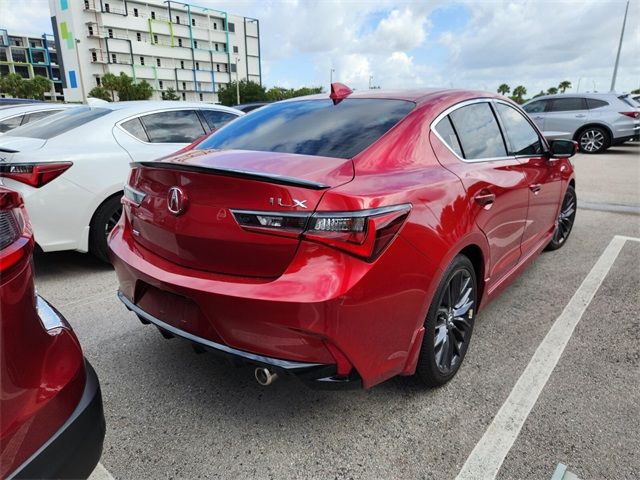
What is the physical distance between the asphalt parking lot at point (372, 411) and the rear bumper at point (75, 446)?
573 millimetres

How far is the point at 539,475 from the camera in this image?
186 cm

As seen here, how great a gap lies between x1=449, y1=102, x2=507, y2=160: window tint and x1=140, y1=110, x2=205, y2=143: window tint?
124 inches

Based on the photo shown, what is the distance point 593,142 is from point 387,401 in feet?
47.9

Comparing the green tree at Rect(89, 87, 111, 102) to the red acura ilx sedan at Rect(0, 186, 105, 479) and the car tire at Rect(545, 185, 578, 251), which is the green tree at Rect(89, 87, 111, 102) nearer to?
the car tire at Rect(545, 185, 578, 251)

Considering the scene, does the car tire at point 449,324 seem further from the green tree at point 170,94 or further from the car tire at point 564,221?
the green tree at point 170,94

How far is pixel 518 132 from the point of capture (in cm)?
336

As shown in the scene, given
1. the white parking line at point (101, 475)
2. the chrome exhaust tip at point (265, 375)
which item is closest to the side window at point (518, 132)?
the chrome exhaust tip at point (265, 375)

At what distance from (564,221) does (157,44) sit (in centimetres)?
8101

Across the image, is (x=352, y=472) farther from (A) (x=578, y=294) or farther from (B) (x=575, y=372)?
(A) (x=578, y=294)

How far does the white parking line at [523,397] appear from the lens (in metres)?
1.93

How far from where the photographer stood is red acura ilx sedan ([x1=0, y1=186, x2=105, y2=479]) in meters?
1.19

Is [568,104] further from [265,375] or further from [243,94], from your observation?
[243,94]

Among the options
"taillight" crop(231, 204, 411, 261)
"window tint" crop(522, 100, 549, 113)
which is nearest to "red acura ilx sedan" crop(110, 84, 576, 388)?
"taillight" crop(231, 204, 411, 261)

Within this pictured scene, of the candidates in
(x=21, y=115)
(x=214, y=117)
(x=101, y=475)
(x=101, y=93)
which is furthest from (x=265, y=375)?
(x=101, y=93)
